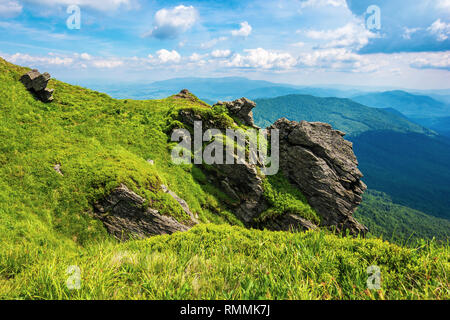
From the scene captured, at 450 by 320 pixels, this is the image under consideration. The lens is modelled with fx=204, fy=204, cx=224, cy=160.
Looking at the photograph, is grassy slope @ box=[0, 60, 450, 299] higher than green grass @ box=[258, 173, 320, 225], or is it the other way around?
grassy slope @ box=[0, 60, 450, 299]

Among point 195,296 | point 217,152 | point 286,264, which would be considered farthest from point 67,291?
point 217,152

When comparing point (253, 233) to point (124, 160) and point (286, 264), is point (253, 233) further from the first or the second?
point (124, 160)

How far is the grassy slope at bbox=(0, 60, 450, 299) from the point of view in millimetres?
4508

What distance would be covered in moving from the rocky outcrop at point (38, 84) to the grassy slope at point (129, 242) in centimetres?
108

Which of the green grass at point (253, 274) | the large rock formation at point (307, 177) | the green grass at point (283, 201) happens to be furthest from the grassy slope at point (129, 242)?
the green grass at point (283, 201)

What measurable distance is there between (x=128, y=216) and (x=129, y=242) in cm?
680

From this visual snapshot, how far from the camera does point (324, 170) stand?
84.6 ft

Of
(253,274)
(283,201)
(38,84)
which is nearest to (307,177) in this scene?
(283,201)

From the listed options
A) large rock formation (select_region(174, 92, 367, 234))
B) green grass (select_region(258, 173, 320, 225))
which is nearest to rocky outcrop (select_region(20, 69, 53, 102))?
large rock formation (select_region(174, 92, 367, 234))

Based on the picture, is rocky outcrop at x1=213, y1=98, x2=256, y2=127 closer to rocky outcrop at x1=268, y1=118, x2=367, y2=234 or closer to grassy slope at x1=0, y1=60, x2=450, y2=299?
rocky outcrop at x1=268, y1=118, x2=367, y2=234

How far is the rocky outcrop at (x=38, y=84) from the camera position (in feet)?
73.0

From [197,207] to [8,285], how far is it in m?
16.4

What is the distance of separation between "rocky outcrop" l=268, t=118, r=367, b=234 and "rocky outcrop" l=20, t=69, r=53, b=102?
2834 centimetres

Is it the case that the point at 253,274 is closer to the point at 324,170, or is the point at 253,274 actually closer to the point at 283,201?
the point at 283,201
